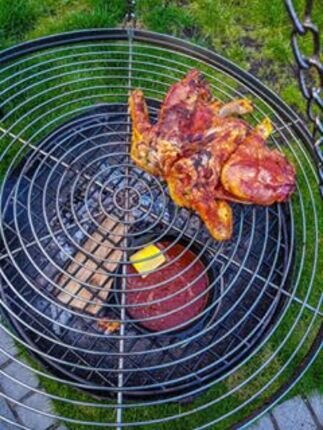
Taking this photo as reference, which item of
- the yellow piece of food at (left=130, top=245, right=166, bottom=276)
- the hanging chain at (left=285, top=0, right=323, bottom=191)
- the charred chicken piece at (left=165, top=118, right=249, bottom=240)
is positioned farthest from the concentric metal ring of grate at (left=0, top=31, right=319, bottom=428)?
the hanging chain at (left=285, top=0, right=323, bottom=191)

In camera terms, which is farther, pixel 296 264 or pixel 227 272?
pixel 296 264

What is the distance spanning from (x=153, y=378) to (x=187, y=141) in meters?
1.20

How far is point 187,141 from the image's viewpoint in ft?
9.64

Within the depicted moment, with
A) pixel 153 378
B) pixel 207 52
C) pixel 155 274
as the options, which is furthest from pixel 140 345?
pixel 207 52

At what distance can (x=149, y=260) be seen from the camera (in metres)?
3.17

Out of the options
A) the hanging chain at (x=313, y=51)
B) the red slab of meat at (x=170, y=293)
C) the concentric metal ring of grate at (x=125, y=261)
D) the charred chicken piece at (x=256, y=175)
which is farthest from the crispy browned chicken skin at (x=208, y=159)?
the hanging chain at (x=313, y=51)

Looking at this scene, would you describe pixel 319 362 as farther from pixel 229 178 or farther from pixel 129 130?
pixel 129 130

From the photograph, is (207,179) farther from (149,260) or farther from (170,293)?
(170,293)

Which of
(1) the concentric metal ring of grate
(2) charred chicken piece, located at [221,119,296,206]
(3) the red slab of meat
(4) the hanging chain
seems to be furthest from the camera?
(3) the red slab of meat

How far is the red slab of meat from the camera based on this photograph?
3.19 m

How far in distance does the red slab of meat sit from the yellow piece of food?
0.03 metres

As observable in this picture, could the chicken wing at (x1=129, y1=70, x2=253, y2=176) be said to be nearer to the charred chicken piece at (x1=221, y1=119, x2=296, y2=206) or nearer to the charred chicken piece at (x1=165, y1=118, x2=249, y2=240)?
the charred chicken piece at (x1=165, y1=118, x2=249, y2=240)

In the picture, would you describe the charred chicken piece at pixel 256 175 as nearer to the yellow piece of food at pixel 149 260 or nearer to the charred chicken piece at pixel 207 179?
the charred chicken piece at pixel 207 179

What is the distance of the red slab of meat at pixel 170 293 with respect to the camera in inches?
125
